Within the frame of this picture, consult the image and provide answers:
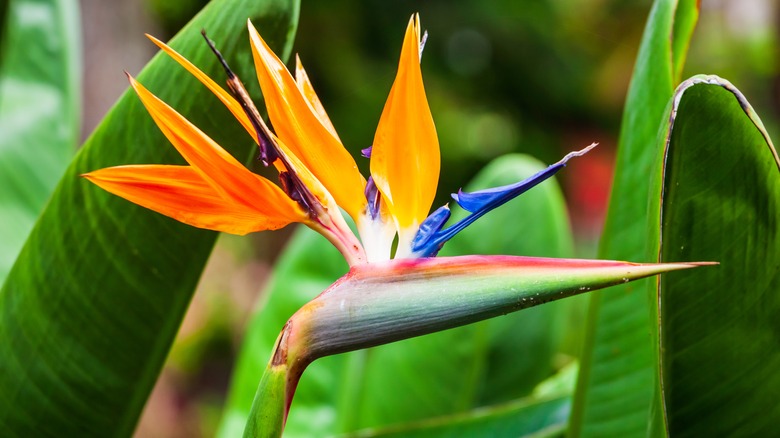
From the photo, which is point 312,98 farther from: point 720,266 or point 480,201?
point 720,266

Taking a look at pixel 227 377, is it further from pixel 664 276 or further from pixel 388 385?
pixel 664 276

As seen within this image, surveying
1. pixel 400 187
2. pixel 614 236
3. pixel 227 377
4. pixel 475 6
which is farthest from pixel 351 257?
pixel 475 6

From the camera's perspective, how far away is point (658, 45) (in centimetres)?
48

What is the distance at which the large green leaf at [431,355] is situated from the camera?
2.66 feet

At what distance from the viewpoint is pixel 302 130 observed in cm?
37

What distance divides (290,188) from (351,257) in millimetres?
44

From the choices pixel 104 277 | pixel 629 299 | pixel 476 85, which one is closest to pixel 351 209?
pixel 104 277

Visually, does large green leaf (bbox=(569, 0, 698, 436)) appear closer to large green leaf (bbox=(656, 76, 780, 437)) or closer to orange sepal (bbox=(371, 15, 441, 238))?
large green leaf (bbox=(656, 76, 780, 437))

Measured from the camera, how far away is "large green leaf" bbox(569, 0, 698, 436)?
50 cm

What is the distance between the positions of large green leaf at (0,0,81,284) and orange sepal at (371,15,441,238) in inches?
19.8

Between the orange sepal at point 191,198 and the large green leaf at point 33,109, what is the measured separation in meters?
0.46

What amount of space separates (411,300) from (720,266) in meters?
0.18

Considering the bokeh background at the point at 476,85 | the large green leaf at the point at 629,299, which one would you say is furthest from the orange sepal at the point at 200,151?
the bokeh background at the point at 476,85

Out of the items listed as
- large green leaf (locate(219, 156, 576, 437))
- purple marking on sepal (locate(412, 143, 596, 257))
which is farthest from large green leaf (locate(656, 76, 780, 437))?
large green leaf (locate(219, 156, 576, 437))
